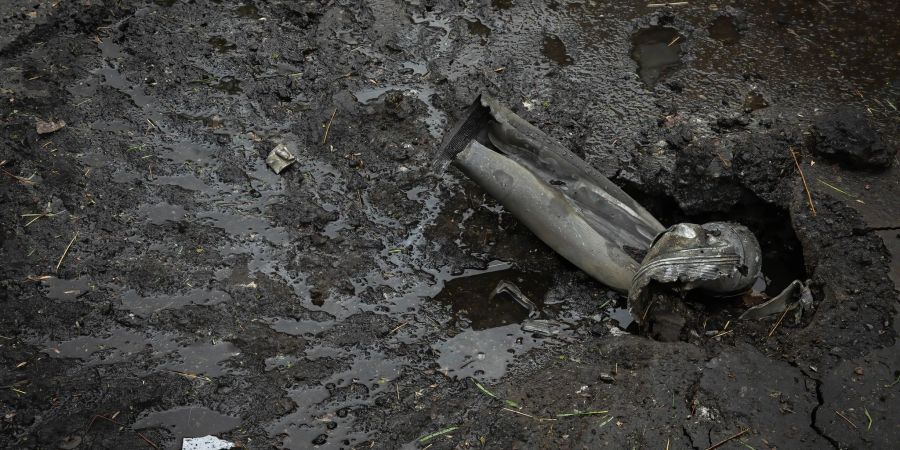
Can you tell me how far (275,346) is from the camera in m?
3.75

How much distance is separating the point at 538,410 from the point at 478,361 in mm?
449

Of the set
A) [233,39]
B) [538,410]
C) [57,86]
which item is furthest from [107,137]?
[538,410]

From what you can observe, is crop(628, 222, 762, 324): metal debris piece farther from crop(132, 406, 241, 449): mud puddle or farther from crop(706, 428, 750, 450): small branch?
crop(132, 406, 241, 449): mud puddle

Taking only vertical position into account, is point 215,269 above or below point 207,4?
below

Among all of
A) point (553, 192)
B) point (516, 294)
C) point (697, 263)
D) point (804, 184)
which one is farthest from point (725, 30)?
point (516, 294)

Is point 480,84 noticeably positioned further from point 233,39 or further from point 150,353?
point 150,353

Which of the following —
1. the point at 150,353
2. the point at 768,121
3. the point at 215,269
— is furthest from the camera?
the point at 768,121

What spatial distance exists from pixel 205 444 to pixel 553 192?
84.0 inches

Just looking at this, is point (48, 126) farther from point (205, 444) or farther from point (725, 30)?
point (725, 30)

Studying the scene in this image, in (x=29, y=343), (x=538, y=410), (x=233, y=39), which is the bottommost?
(x=29, y=343)

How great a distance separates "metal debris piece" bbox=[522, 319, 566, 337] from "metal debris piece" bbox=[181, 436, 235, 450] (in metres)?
1.58

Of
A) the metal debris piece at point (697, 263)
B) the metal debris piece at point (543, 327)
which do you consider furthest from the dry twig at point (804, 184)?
the metal debris piece at point (543, 327)

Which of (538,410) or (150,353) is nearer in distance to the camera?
(538,410)

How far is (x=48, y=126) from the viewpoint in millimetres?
4598
